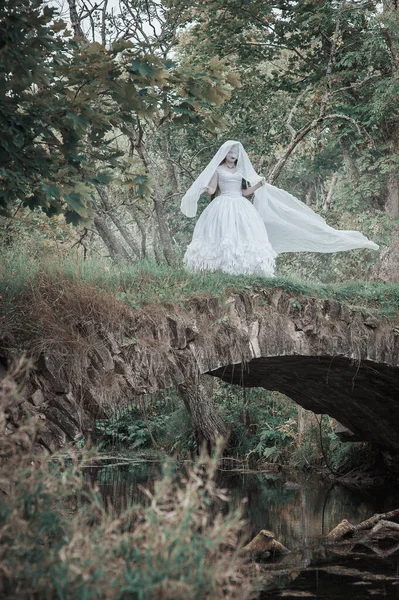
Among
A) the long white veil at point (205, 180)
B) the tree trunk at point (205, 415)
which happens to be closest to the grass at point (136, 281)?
the long white veil at point (205, 180)

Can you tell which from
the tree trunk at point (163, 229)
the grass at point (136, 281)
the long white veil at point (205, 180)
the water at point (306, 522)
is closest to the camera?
the water at point (306, 522)

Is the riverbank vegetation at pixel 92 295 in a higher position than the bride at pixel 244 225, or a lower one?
lower

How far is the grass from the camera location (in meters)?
6.60

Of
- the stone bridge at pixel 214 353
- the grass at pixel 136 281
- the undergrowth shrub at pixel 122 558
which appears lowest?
the undergrowth shrub at pixel 122 558

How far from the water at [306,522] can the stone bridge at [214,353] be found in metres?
1.06

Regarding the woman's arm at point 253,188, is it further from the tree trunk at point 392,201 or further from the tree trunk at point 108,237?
the tree trunk at point 392,201

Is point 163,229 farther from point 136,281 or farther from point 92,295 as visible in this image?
point 92,295

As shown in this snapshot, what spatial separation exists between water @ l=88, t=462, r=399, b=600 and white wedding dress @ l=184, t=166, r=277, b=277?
9.31ft

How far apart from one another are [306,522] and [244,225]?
362 centimetres

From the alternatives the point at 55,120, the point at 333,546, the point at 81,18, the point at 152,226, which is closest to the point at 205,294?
the point at 55,120

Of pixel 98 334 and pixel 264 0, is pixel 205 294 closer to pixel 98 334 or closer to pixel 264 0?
pixel 98 334

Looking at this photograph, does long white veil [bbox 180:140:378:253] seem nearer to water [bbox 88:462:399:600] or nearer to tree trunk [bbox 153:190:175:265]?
water [bbox 88:462:399:600]

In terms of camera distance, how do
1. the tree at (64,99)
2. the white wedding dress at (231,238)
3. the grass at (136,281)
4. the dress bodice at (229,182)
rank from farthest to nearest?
the dress bodice at (229,182) → the white wedding dress at (231,238) → the grass at (136,281) → the tree at (64,99)

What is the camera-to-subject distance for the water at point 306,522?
6.37 meters
